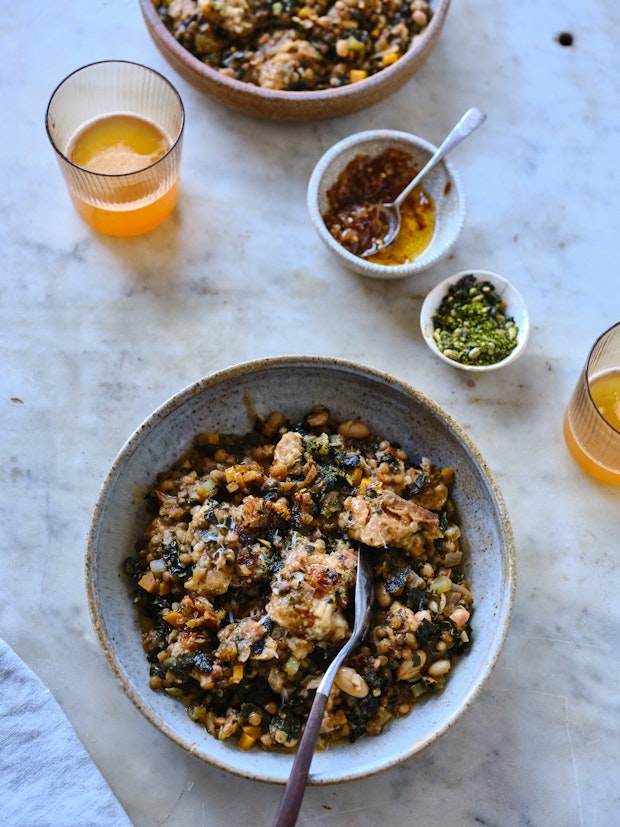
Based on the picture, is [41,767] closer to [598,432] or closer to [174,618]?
[174,618]

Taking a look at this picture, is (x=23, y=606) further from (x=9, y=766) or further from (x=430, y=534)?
(x=430, y=534)

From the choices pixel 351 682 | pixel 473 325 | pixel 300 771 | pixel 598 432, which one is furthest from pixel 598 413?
pixel 300 771

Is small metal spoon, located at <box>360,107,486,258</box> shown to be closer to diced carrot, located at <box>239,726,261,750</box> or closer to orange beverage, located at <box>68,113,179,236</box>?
orange beverage, located at <box>68,113,179,236</box>

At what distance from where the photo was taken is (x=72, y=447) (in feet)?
11.0

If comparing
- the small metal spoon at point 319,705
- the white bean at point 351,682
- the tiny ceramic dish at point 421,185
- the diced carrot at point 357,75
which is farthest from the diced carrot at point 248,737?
the diced carrot at point 357,75

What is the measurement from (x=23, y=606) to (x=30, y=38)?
2.46 m

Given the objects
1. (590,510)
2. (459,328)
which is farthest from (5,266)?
(590,510)

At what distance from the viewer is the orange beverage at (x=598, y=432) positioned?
3.21m

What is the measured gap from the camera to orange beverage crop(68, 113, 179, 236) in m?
3.41

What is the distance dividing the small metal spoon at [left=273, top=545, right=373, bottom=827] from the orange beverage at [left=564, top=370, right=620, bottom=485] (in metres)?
1.01

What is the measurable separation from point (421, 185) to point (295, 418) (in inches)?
45.7

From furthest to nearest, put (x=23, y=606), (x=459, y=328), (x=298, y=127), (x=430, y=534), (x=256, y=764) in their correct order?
Result: 1. (x=298, y=127)
2. (x=459, y=328)
3. (x=23, y=606)
4. (x=430, y=534)
5. (x=256, y=764)

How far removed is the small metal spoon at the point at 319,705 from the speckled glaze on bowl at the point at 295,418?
146 mm

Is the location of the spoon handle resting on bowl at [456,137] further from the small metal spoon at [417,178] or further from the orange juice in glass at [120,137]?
the orange juice in glass at [120,137]
